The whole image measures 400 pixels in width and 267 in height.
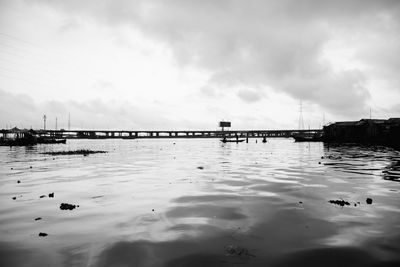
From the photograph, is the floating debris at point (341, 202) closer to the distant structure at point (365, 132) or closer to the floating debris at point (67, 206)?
the floating debris at point (67, 206)

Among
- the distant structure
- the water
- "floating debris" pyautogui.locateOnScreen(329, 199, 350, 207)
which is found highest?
the distant structure

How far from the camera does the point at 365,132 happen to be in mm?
87375

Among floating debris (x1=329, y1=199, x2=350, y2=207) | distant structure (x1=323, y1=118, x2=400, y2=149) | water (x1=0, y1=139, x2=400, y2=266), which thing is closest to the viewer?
water (x1=0, y1=139, x2=400, y2=266)

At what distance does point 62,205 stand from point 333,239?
425 inches

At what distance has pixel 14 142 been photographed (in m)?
80.2

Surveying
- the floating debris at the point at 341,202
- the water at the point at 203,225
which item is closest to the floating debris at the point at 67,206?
the water at the point at 203,225

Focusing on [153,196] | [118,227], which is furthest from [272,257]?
[153,196]

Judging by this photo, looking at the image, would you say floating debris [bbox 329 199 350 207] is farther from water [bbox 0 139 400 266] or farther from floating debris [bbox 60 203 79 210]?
floating debris [bbox 60 203 79 210]

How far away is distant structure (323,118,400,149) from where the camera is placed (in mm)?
73525

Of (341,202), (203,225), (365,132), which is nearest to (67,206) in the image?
(203,225)

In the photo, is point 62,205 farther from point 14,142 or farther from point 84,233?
point 14,142

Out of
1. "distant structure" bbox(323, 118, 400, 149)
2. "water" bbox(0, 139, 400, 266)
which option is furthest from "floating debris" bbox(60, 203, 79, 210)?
"distant structure" bbox(323, 118, 400, 149)

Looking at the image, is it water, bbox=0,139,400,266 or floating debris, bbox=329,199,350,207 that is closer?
water, bbox=0,139,400,266

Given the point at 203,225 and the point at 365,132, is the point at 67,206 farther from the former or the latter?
the point at 365,132
